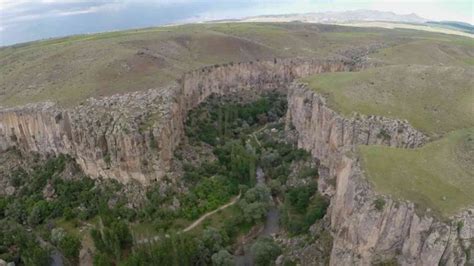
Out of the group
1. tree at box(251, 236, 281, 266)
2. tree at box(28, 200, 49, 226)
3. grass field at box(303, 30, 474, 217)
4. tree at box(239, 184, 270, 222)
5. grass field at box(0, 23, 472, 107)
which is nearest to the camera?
grass field at box(303, 30, 474, 217)

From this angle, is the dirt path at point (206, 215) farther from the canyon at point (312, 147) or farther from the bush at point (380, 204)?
the bush at point (380, 204)

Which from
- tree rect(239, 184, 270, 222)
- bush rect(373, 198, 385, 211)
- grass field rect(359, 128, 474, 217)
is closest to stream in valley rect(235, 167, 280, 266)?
tree rect(239, 184, 270, 222)

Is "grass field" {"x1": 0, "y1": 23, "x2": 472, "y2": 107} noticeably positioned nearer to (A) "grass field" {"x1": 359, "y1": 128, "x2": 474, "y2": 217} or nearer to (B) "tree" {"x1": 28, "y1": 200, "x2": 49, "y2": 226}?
(B) "tree" {"x1": 28, "y1": 200, "x2": 49, "y2": 226}

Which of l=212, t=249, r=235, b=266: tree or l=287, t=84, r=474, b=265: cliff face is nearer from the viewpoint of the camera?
l=287, t=84, r=474, b=265: cliff face

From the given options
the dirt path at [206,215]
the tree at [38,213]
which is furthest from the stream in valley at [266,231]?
the tree at [38,213]

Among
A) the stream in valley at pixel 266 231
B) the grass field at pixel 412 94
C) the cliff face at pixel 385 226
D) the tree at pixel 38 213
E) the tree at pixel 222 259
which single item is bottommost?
the stream in valley at pixel 266 231

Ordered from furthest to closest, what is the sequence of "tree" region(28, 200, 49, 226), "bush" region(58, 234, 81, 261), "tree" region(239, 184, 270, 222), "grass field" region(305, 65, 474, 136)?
"tree" region(28, 200, 49, 226), "tree" region(239, 184, 270, 222), "grass field" region(305, 65, 474, 136), "bush" region(58, 234, 81, 261)

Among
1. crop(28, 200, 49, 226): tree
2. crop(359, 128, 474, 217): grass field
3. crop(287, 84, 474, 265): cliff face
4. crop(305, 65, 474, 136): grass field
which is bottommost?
crop(28, 200, 49, 226): tree
